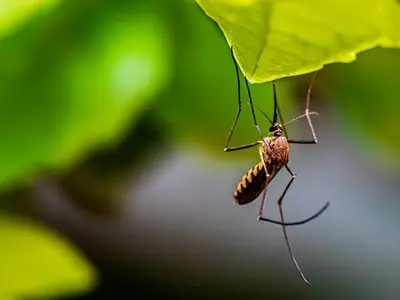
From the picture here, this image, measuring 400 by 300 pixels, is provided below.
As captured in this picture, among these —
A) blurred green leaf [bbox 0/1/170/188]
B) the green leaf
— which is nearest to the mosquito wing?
blurred green leaf [bbox 0/1/170/188]

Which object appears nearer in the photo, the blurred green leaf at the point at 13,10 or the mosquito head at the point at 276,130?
the blurred green leaf at the point at 13,10

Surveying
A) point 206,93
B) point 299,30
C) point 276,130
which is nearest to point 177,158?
point 206,93

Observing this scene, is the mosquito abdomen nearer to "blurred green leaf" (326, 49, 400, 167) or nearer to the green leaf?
"blurred green leaf" (326, 49, 400, 167)

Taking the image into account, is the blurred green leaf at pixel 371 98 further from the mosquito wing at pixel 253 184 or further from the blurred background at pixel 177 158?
the mosquito wing at pixel 253 184

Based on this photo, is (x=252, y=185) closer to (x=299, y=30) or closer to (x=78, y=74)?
(x=78, y=74)

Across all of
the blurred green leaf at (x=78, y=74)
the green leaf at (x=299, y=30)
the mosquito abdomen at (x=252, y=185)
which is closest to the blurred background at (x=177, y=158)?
the blurred green leaf at (x=78, y=74)

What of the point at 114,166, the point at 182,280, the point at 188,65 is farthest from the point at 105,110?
the point at 182,280
